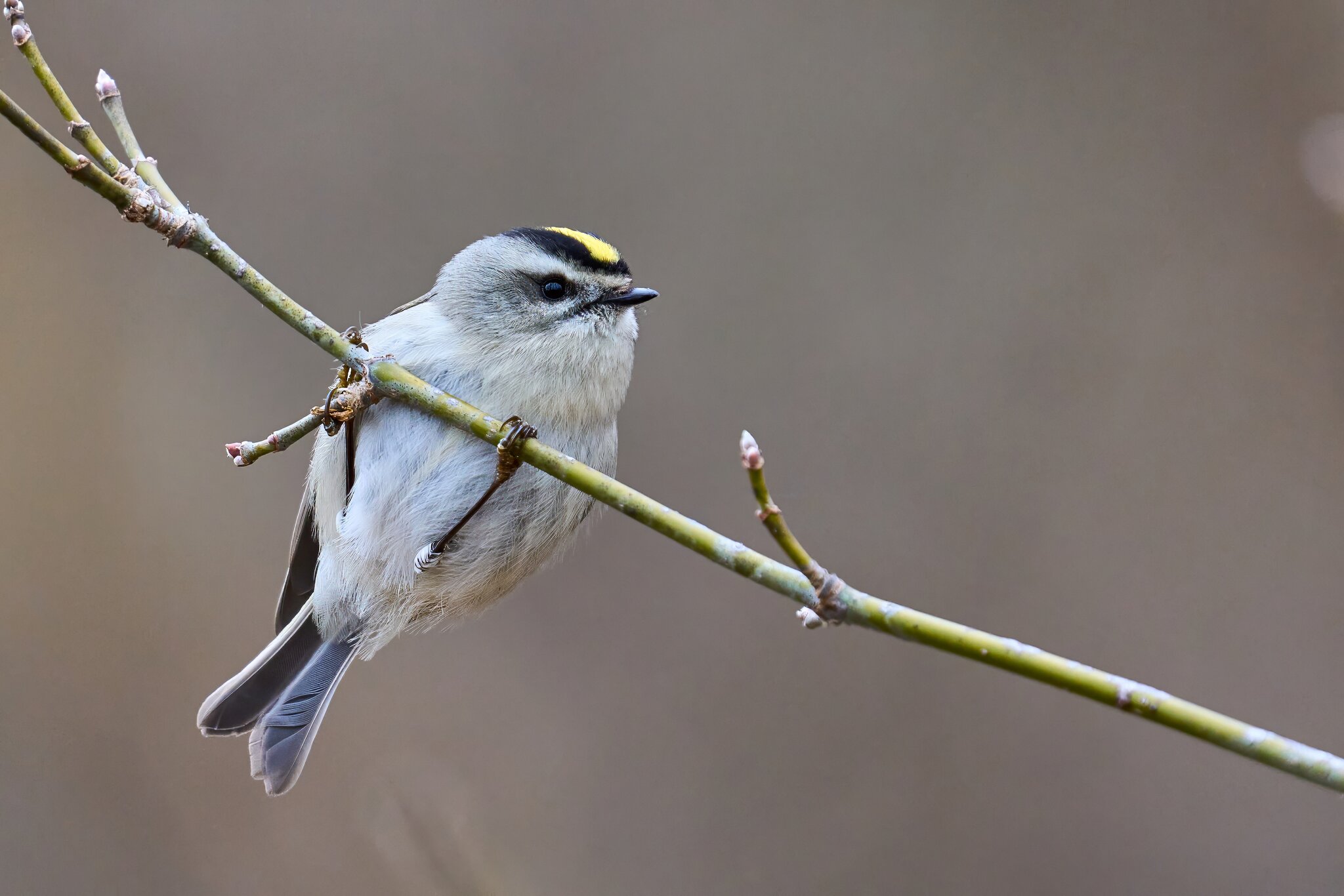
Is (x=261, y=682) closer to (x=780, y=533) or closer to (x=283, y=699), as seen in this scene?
(x=283, y=699)

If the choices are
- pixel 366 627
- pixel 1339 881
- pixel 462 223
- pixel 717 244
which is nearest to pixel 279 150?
pixel 462 223

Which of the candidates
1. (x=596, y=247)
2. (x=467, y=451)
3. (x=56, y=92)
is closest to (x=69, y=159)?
(x=56, y=92)

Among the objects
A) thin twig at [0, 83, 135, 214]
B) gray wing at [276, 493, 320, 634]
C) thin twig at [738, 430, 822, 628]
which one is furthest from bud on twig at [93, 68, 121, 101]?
thin twig at [738, 430, 822, 628]

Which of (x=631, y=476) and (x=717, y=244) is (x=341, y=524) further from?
(x=717, y=244)

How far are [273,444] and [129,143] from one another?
42cm

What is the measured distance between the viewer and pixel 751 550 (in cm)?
90

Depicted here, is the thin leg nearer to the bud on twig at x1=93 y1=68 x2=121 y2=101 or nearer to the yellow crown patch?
the yellow crown patch

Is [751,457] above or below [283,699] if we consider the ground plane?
above

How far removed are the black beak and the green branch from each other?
0.42 m

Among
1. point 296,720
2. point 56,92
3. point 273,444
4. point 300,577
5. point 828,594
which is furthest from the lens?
point 300,577

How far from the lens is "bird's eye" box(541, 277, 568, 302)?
5.22 ft

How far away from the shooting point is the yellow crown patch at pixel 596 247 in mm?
1609

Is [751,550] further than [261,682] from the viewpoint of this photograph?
No

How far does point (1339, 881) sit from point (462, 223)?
101 inches
